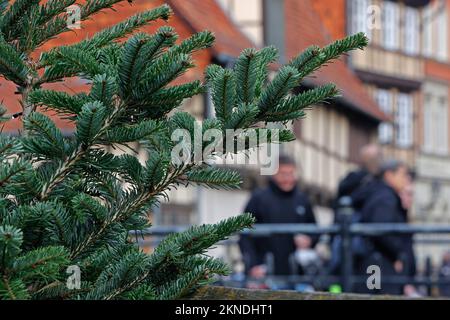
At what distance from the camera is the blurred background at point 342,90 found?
15.5 m

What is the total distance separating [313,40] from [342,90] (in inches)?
856

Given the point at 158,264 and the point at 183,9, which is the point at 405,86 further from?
the point at 158,264

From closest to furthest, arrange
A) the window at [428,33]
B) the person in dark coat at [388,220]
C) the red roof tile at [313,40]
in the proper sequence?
the person in dark coat at [388,220], the red roof tile at [313,40], the window at [428,33]

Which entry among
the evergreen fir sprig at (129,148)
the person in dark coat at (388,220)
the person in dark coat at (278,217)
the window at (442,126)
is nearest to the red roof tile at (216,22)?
the person in dark coat at (278,217)

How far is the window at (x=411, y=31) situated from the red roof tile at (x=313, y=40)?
17328mm

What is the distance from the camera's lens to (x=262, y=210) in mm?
11352

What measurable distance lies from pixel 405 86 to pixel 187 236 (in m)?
49.8

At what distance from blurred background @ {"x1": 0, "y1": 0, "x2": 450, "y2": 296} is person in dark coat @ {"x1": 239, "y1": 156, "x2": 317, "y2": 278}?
0.91m

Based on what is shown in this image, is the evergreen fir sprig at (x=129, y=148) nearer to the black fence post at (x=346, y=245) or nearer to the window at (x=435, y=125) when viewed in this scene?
the black fence post at (x=346, y=245)

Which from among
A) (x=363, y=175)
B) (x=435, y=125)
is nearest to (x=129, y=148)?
(x=363, y=175)

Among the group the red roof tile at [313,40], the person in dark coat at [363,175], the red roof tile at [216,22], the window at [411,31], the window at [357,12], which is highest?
the window at [411,31]

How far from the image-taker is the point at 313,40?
24906 mm

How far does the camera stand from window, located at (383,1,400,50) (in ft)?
167
